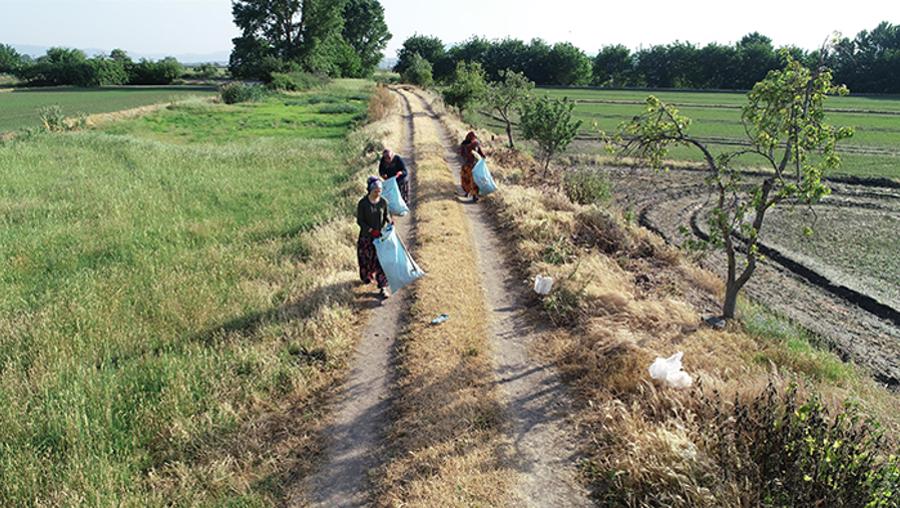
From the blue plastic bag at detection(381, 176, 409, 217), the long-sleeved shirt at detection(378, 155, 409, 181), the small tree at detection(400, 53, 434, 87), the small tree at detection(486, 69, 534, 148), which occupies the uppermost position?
the small tree at detection(400, 53, 434, 87)

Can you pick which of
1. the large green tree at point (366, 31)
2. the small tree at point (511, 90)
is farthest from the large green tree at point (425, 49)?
the small tree at point (511, 90)

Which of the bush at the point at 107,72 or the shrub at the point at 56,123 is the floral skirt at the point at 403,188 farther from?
the bush at the point at 107,72

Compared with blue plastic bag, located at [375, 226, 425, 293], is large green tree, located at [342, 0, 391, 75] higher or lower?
higher

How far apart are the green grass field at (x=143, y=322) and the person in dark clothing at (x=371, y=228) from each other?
1315mm

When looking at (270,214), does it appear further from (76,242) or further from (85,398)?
(85,398)

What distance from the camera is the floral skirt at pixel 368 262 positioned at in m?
9.77

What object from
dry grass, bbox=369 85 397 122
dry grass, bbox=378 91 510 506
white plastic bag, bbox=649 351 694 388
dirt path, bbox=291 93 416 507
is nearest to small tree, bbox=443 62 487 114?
dry grass, bbox=369 85 397 122

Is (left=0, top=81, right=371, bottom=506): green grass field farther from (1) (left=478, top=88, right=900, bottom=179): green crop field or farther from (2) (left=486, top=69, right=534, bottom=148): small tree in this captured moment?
(2) (left=486, top=69, right=534, bottom=148): small tree

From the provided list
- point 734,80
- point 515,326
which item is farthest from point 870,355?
point 734,80

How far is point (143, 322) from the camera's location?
29.6ft

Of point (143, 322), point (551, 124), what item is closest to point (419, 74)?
point (551, 124)

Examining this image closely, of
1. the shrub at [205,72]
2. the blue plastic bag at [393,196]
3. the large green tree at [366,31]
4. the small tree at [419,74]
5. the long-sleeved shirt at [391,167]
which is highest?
the large green tree at [366,31]

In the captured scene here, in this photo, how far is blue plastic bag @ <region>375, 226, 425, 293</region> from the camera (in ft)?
31.0

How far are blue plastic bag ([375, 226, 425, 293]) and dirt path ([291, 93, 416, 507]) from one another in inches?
19.1
